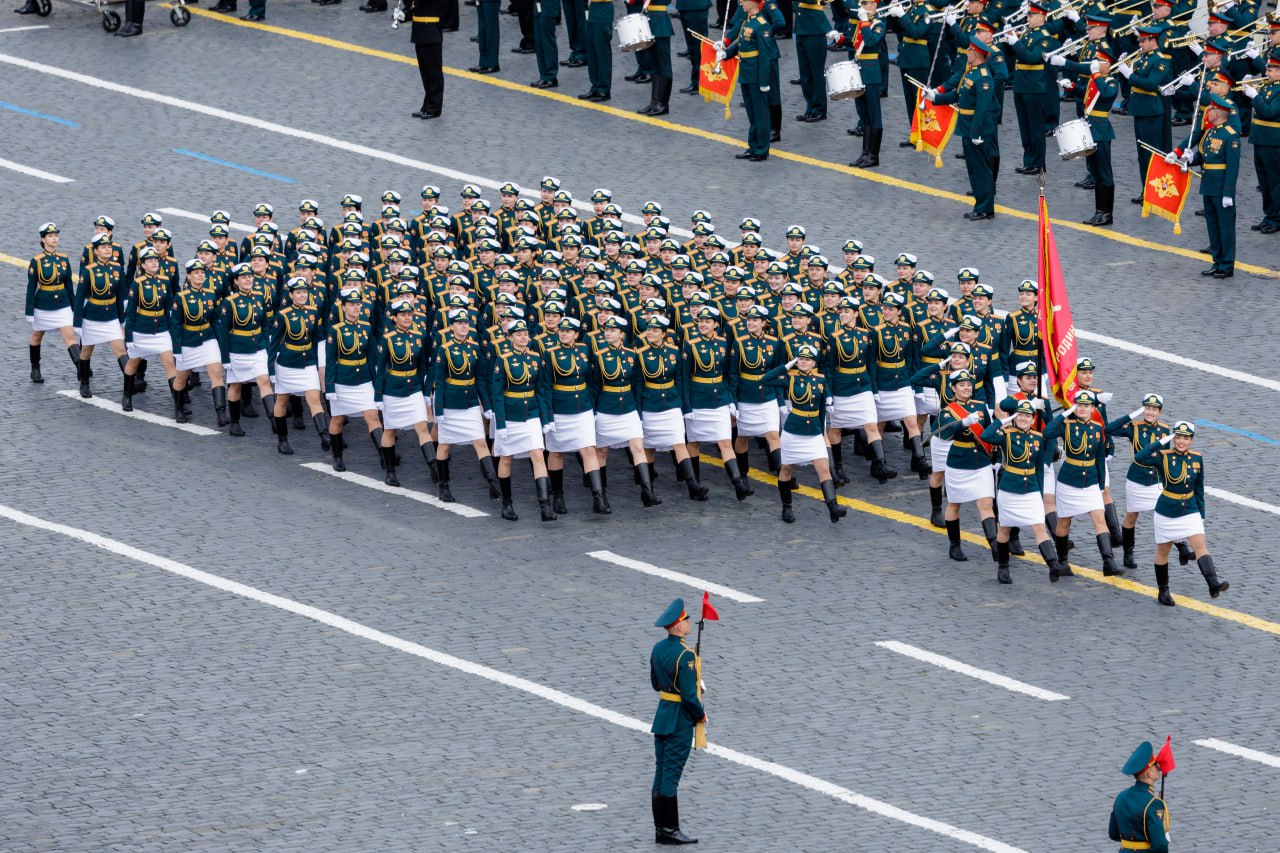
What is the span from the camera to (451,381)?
88.6ft

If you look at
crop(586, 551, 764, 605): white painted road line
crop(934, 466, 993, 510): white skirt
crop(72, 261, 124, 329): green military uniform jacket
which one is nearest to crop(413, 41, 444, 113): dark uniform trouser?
crop(72, 261, 124, 329): green military uniform jacket

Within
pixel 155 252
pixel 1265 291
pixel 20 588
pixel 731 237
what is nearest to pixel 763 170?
pixel 731 237

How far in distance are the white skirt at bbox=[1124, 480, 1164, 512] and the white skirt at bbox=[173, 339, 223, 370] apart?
10184mm

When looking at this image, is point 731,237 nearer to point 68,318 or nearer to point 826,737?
point 68,318

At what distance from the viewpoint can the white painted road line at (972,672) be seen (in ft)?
73.7

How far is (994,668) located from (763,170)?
14.5 m

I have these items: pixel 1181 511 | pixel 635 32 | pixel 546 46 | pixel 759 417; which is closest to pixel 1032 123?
pixel 635 32

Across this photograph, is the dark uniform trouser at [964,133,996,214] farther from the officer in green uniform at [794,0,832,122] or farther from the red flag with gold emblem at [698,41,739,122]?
the red flag with gold emblem at [698,41,739,122]

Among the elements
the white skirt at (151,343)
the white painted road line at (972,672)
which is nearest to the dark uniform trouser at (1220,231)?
the white painted road line at (972,672)

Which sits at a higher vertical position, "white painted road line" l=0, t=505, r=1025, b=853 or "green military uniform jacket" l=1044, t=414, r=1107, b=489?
"green military uniform jacket" l=1044, t=414, r=1107, b=489

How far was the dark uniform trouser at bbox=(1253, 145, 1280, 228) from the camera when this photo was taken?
3384 cm

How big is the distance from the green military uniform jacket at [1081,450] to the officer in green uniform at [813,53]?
13519 mm

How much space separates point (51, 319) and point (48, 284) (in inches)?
16.1

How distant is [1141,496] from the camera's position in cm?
2525
